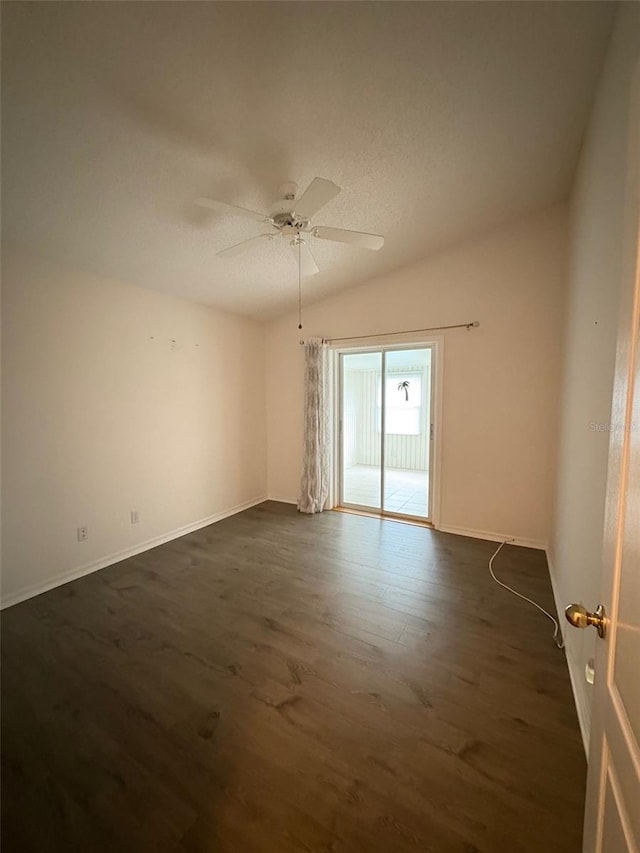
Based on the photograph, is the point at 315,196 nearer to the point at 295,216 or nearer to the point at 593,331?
the point at 295,216

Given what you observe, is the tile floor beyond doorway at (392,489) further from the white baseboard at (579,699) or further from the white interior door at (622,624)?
the white interior door at (622,624)

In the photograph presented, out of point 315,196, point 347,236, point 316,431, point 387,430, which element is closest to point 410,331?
point 316,431

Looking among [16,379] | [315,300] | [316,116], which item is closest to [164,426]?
[16,379]

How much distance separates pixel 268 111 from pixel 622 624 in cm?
222

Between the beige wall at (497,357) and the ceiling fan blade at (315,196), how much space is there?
2107 mm

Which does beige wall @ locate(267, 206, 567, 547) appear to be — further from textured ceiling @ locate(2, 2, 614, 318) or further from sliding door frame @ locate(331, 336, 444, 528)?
textured ceiling @ locate(2, 2, 614, 318)

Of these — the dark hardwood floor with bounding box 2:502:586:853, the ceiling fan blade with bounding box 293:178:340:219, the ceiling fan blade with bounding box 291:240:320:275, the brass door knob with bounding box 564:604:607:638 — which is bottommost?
the dark hardwood floor with bounding box 2:502:586:853

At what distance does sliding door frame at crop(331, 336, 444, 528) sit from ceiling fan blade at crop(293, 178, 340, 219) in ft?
7.16

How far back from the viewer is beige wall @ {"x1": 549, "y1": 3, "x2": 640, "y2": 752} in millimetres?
1336

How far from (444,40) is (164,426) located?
3253mm

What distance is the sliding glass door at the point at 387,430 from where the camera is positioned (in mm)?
4176

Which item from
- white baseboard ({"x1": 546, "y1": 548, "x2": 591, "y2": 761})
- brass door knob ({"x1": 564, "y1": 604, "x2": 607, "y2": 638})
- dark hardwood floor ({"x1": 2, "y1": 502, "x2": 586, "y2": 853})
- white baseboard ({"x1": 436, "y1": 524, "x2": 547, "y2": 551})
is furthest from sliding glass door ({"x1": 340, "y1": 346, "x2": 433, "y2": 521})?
brass door knob ({"x1": 564, "y1": 604, "x2": 607, "y2": 638})

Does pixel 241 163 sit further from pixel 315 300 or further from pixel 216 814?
pixel 216 814

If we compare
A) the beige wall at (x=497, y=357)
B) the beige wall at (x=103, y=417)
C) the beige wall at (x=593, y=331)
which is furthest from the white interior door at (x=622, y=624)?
the beige wall at (x=103, y=417)
